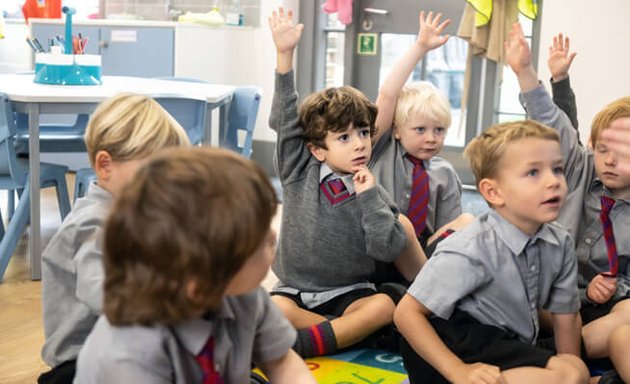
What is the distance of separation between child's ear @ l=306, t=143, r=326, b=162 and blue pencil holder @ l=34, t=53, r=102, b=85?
135 centimetres

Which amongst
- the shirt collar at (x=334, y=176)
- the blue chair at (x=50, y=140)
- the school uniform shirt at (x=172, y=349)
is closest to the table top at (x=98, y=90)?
the blue chair at (x=50, y=140)

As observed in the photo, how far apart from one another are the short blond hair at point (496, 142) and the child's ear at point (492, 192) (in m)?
0.01

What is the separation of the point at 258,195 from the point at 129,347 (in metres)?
0.24

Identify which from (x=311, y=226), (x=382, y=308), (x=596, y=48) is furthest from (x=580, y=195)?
(x=596, y=48)

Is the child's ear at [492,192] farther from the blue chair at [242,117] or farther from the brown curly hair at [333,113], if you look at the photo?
the blue chair at [242,117]

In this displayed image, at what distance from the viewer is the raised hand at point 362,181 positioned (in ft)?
6.65

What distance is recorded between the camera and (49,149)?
3371mm

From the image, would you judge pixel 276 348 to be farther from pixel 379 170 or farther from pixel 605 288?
pixel 379 170

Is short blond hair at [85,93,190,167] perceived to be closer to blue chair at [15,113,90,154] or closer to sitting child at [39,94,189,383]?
sitting child at [39,94,189,383]

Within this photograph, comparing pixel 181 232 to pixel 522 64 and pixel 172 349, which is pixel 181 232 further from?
pixel 522 64

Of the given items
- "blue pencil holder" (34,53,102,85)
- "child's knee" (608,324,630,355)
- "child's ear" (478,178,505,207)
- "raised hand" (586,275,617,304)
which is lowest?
"child's knee" (608,324,630,355)

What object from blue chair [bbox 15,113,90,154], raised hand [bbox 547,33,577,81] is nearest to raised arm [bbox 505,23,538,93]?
raised hand [bbox 547,33,577,81]

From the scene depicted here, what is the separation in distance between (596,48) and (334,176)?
7.45 ft

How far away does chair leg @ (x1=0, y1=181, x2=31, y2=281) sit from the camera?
9.23ft
